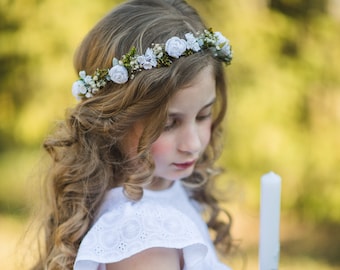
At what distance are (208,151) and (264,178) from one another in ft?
2.66

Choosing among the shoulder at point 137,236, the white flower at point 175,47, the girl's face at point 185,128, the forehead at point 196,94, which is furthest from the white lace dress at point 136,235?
the white flower at point 175,47

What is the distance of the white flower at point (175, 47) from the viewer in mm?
1887

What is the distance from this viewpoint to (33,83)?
523 cm

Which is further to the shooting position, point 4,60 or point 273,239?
point 4,60

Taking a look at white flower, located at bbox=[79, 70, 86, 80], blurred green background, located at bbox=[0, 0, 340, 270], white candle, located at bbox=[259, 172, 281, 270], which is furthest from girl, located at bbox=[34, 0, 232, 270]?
blurred green background, located at bbox=[0, 0, 340, 270]

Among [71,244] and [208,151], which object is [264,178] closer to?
[71,244]

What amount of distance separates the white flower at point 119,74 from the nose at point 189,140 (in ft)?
0.73

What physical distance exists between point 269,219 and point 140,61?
21.7 inches

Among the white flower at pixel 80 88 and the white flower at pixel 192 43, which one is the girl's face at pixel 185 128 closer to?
the white flower at pixel 192 43

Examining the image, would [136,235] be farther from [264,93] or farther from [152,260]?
[264,93]

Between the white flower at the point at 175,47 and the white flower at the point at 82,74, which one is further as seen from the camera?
the white flower at the point at 82,74

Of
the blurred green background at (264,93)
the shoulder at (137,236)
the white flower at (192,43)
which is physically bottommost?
the blurred green background at (264,93)

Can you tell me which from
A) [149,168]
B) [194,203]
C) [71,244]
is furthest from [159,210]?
[194,203]

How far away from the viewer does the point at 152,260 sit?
5.95ft
